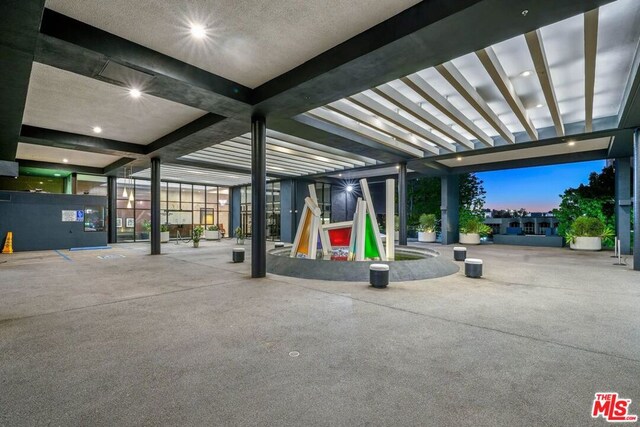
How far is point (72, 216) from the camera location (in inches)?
594

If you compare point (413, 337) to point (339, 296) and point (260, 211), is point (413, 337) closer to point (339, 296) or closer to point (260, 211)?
point (339, 296)

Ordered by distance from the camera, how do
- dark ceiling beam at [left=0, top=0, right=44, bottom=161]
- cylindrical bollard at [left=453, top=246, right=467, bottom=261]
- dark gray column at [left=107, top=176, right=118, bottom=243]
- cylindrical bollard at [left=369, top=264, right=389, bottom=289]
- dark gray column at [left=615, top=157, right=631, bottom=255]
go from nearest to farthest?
1. dark ceiling beam at [left=0, top=0, right=44, bottom=161]
2. cylindrical bollard at [left=369, top=264, right=389, bottom=289]
3. cylindrical bollard at [left=453, top=246, right=467, bottom=261]
4. dark gray column at [left=615, top=157, right=631, bottom=255]
5. dark gray column at [left=107, top=176, right=118, bottom=243]

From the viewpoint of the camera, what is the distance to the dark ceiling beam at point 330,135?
7.96m

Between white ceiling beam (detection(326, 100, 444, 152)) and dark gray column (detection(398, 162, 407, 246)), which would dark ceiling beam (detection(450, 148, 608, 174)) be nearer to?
dark gray column (detection(398, 162, 407, 246))

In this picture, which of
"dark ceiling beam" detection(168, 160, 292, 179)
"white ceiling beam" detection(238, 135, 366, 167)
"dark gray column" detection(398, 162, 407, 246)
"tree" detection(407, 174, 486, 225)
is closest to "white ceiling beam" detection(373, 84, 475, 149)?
"dark gray column" detection(398, 162, 407, 246)

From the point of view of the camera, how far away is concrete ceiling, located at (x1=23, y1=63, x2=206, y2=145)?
5.96 m

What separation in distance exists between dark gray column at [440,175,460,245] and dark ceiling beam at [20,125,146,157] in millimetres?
14918

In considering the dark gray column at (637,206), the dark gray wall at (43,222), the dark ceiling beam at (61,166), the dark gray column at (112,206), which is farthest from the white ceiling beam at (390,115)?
the dark gray column at (112,206)

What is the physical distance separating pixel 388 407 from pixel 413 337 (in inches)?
57.2

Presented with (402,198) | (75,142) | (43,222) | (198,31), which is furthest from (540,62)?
(43,222)

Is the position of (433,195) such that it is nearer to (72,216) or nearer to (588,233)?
(588,233)

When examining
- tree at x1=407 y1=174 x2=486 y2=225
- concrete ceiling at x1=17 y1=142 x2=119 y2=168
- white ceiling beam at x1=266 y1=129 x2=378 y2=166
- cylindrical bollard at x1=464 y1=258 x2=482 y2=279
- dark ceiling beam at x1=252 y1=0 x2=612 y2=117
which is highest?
concrete ceiling at x1=17 y1=142 x2=119 y2=168

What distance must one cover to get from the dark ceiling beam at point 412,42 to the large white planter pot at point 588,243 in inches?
521

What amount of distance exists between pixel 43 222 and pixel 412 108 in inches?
683
